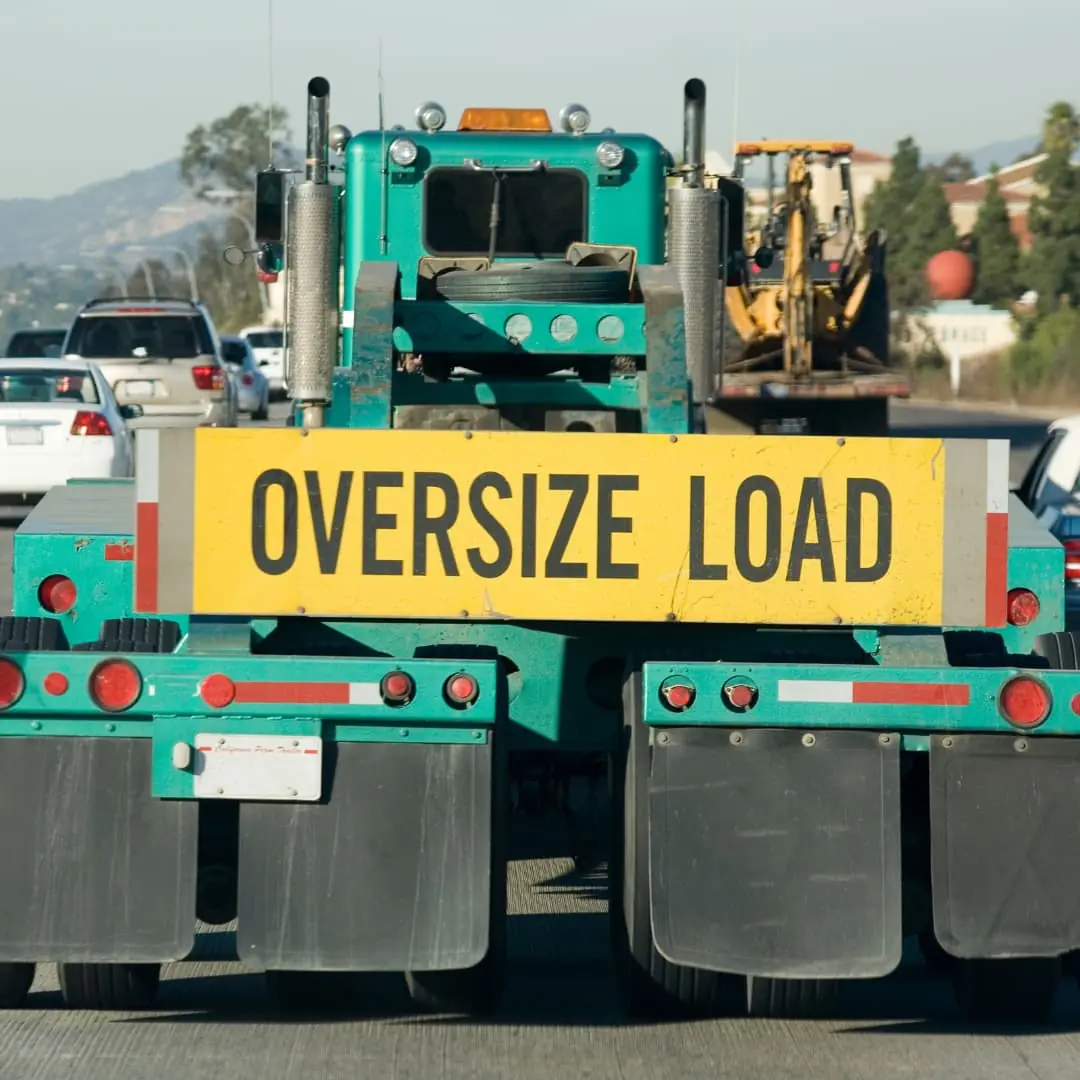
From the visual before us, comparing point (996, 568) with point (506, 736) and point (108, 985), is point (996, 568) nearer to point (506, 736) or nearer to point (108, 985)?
point (506, 736)

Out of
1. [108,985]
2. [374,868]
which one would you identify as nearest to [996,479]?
[374,868]

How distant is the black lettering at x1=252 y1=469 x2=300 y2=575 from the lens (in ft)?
20.3

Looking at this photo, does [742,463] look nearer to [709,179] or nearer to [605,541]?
[605,541]

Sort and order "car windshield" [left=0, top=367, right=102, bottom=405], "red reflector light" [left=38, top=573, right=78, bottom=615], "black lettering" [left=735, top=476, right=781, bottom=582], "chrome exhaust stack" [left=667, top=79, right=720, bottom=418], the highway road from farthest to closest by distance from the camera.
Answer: "car windshield" [left=0, top=367, right=102, bottom=405]
"chrome exhaust stack" [left=667, top=79, right=720, bottom=418]
"red reflector light" [left=38, top=573, right=78, bottom=615]
"black lettering" [left=735, top=476, right=781, bottom=582]
the highway road

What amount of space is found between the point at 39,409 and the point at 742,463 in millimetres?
16120

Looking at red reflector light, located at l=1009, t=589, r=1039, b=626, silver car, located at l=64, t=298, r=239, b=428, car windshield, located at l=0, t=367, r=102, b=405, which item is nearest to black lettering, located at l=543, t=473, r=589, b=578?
red reflector light, located at l=1009, t=589, r=1039, b=626

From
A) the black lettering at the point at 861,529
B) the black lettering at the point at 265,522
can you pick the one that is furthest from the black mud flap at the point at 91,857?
the black lettering at the point at 861,529

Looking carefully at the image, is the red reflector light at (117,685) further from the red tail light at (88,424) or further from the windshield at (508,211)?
the red tail light at (88,424)

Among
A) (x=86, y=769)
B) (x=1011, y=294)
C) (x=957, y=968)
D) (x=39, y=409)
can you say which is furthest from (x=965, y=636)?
(x=1011, y=294)

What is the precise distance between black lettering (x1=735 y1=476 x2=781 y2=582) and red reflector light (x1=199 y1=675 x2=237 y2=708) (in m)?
1.35

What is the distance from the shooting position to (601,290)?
898cm

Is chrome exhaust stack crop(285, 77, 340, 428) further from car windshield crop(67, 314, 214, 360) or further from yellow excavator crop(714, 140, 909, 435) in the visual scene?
car windshield crop(67, 314, 214, 360)

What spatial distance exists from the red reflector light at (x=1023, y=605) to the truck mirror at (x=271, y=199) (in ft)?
12.4

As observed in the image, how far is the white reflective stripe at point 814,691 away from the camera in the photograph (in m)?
6.05
